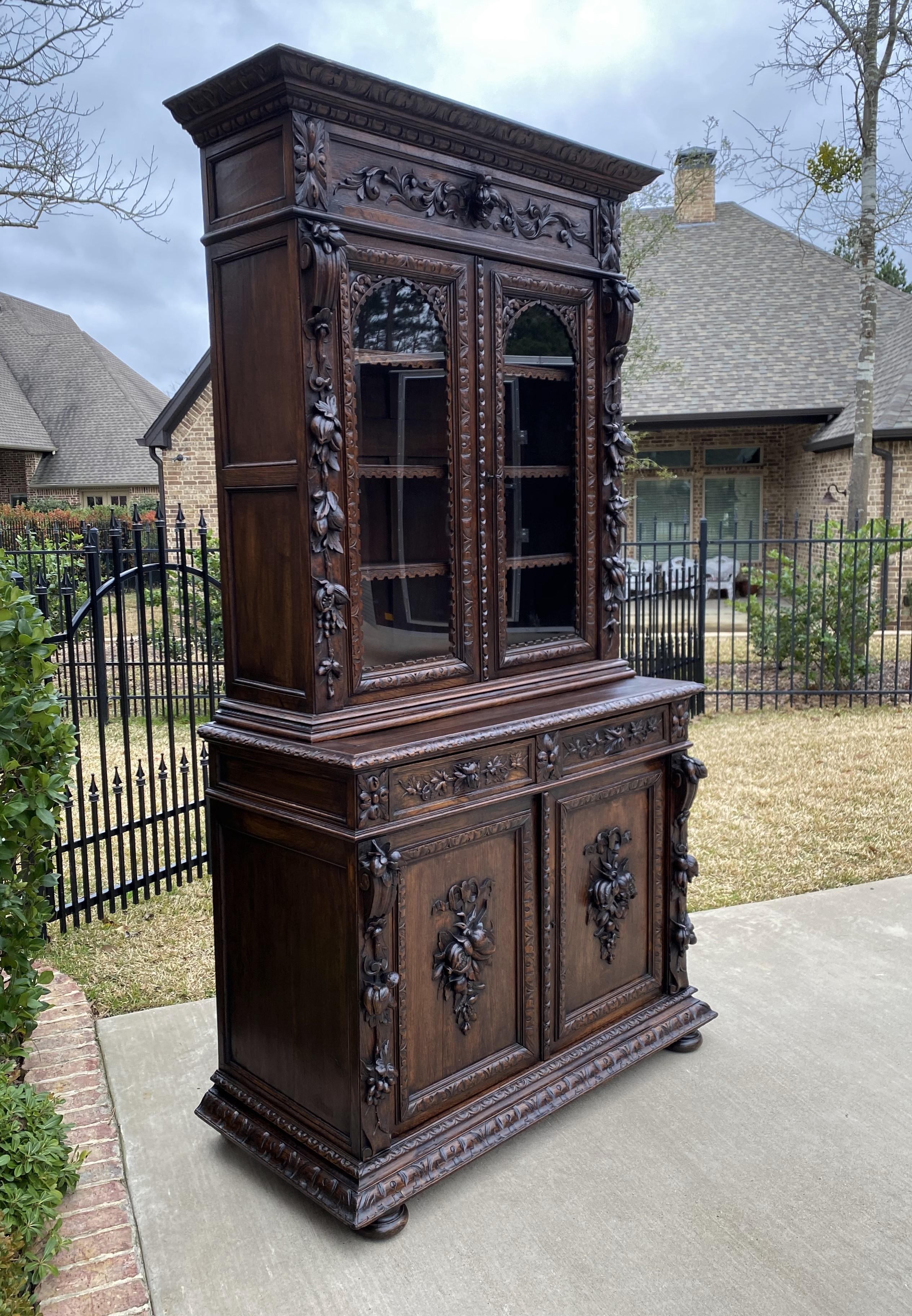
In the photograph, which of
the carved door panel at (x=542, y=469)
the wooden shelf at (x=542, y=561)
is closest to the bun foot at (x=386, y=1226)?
the carved door panel at (x=542, y=469)

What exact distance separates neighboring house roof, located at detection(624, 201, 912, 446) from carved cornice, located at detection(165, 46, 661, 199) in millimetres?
12394

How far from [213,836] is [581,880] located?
1.12m

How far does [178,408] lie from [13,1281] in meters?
14.5

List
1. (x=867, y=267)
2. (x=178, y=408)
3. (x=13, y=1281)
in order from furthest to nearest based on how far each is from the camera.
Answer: (x=178, y=408) → (x=867, y=267) → (x=13, y=1281)

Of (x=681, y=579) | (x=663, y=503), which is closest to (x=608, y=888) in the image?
(x=681, y=579)

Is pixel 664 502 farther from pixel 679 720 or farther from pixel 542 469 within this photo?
pixel 542 469

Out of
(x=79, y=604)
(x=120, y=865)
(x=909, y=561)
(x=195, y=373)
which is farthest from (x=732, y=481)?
(x=120, y=865)

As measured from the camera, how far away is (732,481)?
1791cm

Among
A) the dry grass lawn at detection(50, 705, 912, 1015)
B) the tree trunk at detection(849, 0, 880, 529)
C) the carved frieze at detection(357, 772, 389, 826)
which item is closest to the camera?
the carved frieze at detection(357, 772, 389, 826)

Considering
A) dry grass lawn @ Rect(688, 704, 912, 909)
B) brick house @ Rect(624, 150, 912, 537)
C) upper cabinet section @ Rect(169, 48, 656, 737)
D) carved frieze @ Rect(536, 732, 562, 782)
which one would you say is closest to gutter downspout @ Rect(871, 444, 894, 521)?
brick house @ Rect(624, 150, 912, 537)

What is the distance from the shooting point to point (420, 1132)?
268cm

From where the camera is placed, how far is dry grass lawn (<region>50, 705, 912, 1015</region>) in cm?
418

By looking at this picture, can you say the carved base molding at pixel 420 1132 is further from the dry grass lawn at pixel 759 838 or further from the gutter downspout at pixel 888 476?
the gutter downspout at pixel 888 476

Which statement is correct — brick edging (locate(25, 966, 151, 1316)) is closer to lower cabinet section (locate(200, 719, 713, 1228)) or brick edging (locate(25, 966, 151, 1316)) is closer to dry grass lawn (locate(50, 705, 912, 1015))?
lower cabinet section (locate(200, 719, 713, 1228))
